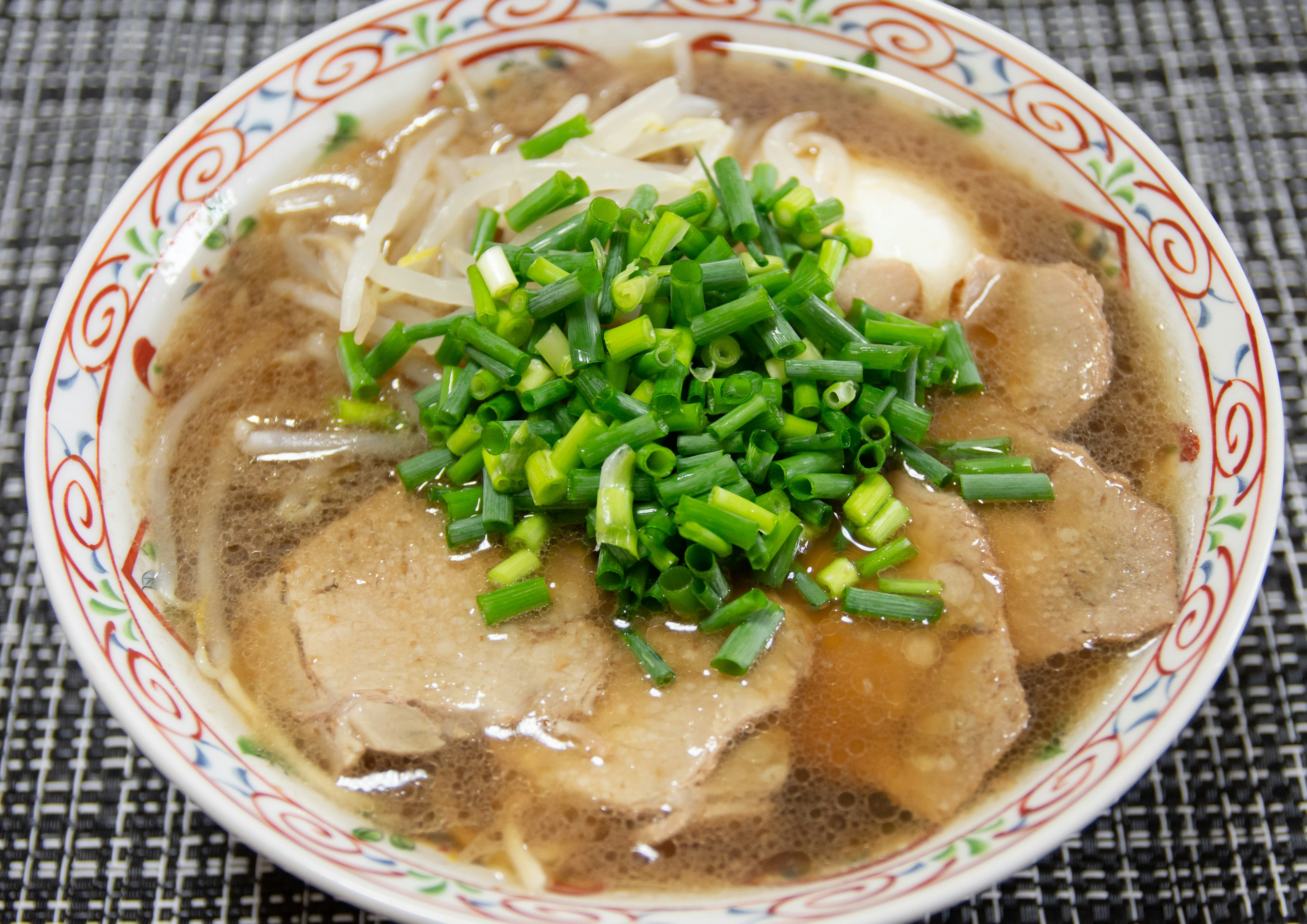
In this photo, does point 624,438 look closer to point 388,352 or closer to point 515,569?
point 515,569

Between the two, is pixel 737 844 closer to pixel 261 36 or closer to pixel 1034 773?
pixel 1034 773

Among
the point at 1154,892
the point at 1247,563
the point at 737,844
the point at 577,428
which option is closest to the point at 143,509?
the point at 577,428

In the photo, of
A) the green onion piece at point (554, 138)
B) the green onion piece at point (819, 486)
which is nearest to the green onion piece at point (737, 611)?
the green onion piece at point (819, 486)

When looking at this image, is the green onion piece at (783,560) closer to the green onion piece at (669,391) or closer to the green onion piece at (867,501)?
the green onion piece at (867,501)

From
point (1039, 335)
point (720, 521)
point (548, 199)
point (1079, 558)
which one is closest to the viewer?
point (720, 521)

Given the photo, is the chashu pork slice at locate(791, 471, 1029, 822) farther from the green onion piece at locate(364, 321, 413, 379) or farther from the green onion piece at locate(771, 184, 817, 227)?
the green onion piece at locate(364, 321, 413, 379)

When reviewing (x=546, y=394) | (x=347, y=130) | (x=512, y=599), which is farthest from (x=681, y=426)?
(x=347, y=130)
